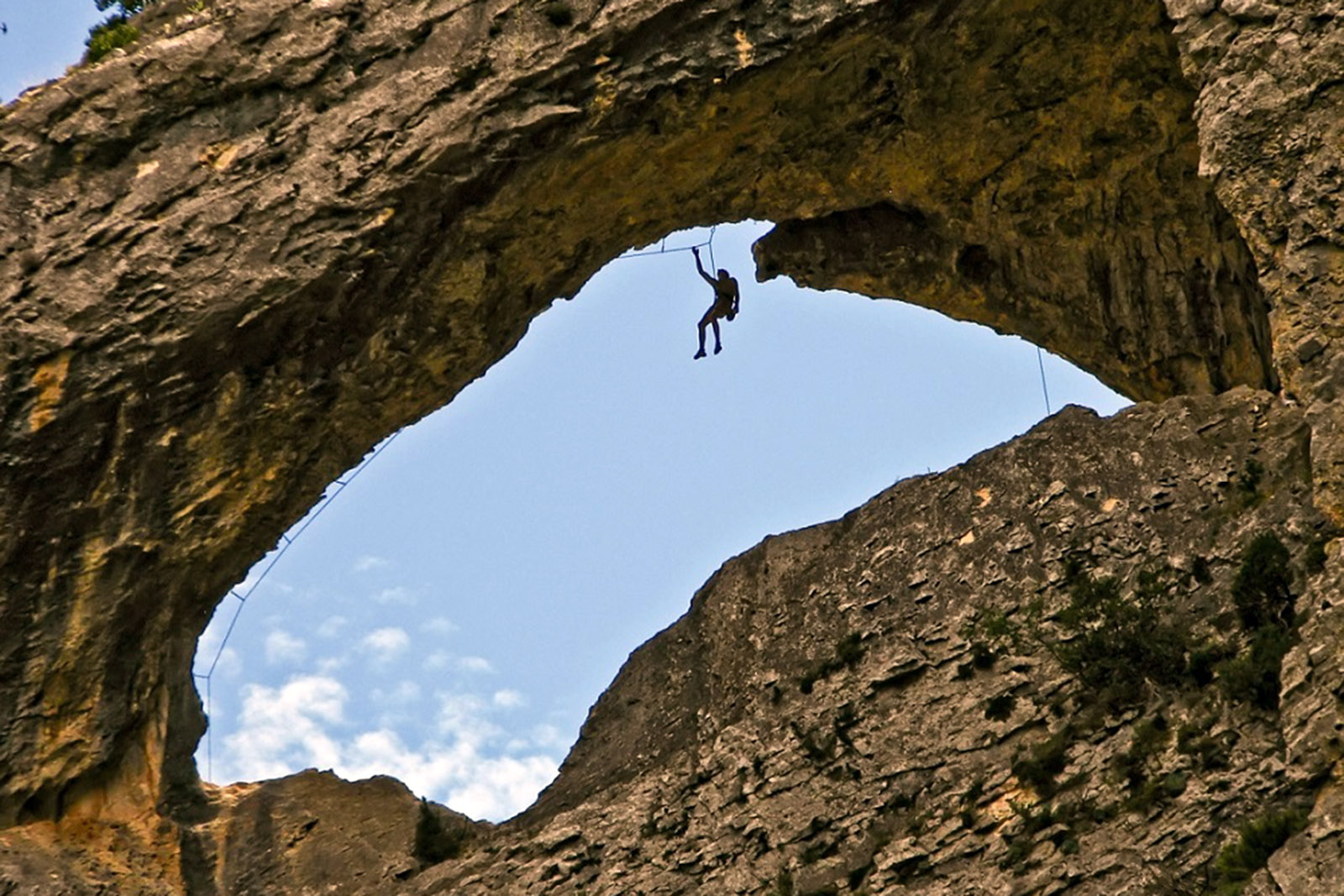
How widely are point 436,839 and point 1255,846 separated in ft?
40.8

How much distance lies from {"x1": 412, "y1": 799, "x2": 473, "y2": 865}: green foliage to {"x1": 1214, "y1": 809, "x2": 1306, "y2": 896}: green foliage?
11.6 m

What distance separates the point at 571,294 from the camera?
29.3m

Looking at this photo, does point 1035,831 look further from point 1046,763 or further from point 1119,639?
point 1119,639

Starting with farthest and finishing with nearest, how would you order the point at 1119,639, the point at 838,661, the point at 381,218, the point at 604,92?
the point at 838,661, the point at 381,218, the point at 604,92, the point at 1119,639

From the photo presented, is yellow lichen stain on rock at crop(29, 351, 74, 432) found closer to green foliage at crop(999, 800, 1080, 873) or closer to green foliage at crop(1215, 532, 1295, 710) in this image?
green foliage at crop(999, 800, 1080, 873)

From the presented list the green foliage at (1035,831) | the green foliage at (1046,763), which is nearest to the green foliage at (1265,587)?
the green foliage at (1046,763)

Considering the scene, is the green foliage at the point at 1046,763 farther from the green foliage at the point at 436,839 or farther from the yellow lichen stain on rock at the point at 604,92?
the yellow lichen stain on rock at the point at 604,92

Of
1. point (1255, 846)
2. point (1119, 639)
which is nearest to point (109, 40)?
point (1119, 639)

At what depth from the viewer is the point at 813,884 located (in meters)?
24.2

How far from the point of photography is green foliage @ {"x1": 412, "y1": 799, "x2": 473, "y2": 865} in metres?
28.5

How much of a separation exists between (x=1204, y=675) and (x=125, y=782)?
1503cm

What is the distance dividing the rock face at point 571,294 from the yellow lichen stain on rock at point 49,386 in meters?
0.04

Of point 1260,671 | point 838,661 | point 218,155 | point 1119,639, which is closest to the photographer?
point 1260,671

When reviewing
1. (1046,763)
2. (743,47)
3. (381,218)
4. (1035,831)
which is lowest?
(1035,831)
